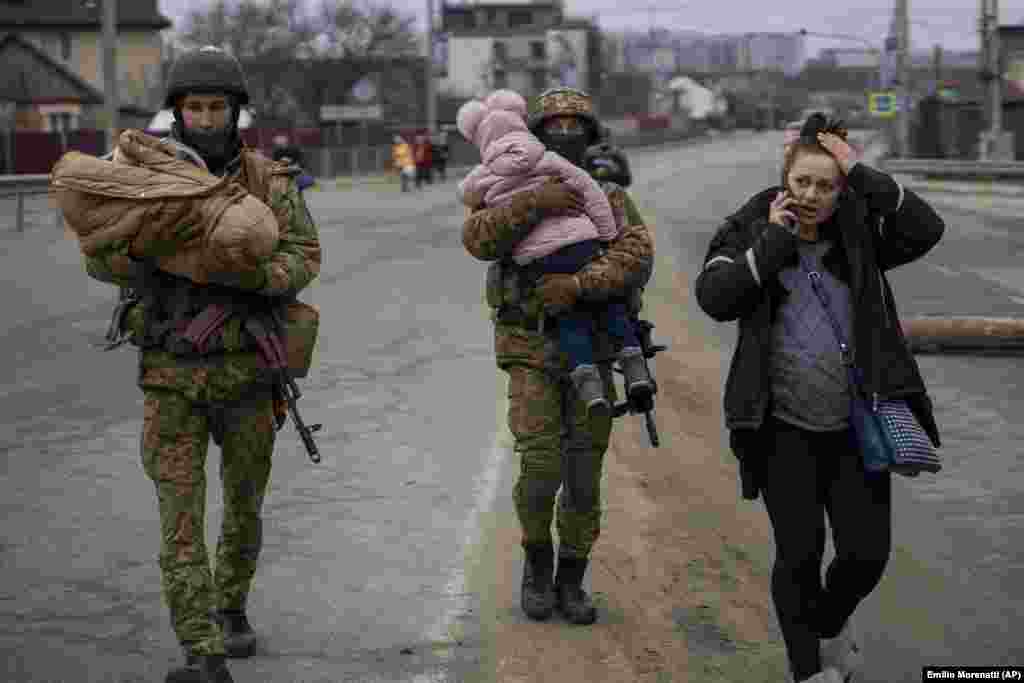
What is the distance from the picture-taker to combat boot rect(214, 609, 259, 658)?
576 cm

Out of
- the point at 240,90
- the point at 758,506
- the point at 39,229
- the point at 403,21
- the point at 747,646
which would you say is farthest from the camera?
the point at 403,21

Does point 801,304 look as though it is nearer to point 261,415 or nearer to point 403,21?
point 261,415

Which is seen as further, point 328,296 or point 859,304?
point 328,296

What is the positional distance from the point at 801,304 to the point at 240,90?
1936mm

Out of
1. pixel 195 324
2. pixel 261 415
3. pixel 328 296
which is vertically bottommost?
pixel 328 296

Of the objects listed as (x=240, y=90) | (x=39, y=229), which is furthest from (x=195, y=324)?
(x=39, y=229)

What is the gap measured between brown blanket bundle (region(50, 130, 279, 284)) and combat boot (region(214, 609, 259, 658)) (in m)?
1.22

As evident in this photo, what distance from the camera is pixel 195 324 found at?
5.29 meters

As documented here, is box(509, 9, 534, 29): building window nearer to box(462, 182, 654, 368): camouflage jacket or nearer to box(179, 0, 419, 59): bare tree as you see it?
box(179, 0, 419, 59): bare tree

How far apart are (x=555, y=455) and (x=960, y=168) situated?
37.5 metres

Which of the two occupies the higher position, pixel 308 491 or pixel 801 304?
pixel 801 304

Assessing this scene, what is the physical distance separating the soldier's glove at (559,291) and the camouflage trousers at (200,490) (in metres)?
1.03

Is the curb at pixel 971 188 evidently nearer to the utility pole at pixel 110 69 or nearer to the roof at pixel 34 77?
the utility pole at pixel 110 69

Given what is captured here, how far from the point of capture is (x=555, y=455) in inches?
Answer: 236
